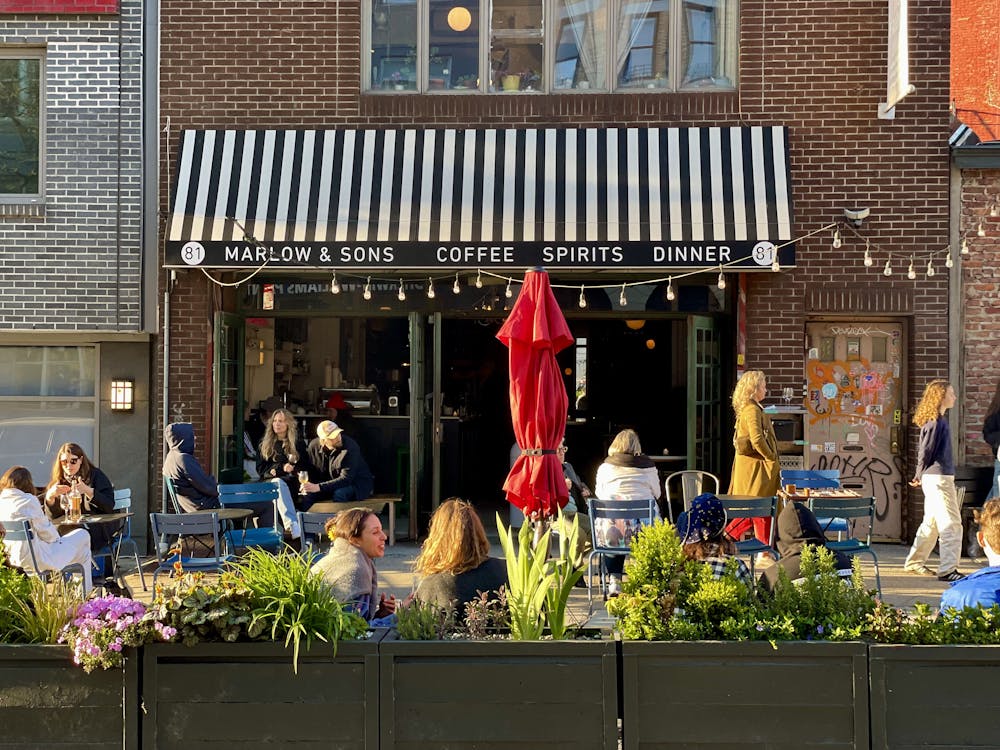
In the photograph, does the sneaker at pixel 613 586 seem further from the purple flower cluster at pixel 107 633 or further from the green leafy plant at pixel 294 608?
the purple flower cluster at pixel 107 633

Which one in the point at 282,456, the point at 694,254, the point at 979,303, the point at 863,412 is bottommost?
the point at 282,456

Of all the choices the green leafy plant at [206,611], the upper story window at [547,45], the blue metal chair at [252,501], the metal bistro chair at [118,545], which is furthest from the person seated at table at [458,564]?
the upper story window at [547,45]

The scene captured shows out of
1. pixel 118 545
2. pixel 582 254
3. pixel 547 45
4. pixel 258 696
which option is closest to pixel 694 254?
pixel 582 254

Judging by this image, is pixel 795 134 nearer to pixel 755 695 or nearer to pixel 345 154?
pixel 345 154

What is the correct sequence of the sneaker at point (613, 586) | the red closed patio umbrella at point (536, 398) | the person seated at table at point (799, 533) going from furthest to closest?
the sneaker at point (613, 586)
the red closed patio umbrella at point (536, 398)
the person seated at table at point (799, 533)

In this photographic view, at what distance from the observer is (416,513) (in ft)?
40.1

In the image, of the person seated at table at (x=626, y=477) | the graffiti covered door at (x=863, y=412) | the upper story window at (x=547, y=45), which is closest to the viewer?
the person seated at table at (x=626, y=477)

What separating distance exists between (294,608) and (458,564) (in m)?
1.21

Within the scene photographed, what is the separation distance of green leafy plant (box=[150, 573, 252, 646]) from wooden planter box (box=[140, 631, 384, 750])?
58mm

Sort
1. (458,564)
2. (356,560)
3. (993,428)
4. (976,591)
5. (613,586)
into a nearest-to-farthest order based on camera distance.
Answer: (976,591), (458,564), (356,560), (613,586), (993,428)

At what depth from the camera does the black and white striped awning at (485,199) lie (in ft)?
36.5

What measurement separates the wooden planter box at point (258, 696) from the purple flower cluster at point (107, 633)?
0.09 m

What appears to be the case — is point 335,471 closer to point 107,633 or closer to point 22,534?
point 22,534

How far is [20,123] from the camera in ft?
39.7
